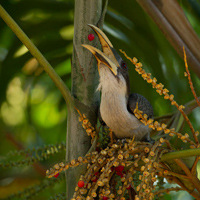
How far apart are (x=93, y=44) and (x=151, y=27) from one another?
0.59 meters

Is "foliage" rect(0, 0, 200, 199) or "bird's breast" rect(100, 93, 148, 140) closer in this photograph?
"bird's breast" rect(100, 93, 148, 140)

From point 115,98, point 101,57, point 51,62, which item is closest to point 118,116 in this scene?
point 115,98

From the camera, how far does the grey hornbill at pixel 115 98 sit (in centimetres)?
86

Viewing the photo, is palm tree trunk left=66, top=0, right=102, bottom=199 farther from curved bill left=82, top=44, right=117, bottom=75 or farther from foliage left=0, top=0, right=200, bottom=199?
foliage left=0, top=0, right=200, bottom=199

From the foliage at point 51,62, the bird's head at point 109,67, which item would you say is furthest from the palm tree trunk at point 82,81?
the foliage at point 51,62

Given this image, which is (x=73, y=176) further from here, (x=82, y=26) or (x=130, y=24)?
(x=130, y=24)

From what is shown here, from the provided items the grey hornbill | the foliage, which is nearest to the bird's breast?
the grey hornbill

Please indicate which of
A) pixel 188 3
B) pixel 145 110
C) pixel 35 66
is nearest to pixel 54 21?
pixel 35 66

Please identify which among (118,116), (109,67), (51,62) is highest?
(51,62)

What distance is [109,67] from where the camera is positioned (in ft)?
2.84

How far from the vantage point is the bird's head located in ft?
2.73

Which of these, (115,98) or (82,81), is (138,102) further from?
(82,81)

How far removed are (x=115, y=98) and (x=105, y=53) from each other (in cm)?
12

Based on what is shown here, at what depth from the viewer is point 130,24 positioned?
1.41 metres
